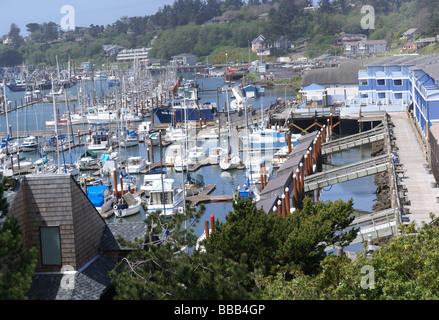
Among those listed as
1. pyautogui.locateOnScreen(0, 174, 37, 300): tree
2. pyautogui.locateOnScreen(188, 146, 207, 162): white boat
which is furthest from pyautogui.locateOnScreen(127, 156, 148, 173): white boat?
pyautogui.locateOnScreen(0, 174, 37, 300): tree

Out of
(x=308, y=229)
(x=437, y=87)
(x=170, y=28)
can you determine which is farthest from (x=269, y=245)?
(x=170, y=28)

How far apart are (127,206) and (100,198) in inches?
58.1

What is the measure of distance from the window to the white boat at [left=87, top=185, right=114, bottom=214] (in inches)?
727

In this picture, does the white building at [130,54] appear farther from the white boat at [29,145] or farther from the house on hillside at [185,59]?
the white boat at [29,145]

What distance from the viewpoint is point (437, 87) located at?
3581 centimetres

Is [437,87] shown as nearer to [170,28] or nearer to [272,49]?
[272,49]

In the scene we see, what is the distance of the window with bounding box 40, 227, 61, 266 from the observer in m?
12.4

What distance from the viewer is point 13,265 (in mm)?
Answer: 9781

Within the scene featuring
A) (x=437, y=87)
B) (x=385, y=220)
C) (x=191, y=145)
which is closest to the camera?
(x=385, y=220)

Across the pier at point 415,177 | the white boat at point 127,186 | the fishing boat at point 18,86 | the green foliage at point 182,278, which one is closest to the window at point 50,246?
the green foliage at point 182,278

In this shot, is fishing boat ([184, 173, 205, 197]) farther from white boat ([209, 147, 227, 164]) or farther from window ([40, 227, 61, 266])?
window ([40, 227, 61, 266])

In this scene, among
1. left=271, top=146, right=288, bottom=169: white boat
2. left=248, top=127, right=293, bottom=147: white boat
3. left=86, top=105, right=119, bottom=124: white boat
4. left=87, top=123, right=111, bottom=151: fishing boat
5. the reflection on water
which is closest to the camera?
the reflection on water

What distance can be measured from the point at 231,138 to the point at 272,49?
102377 mm
